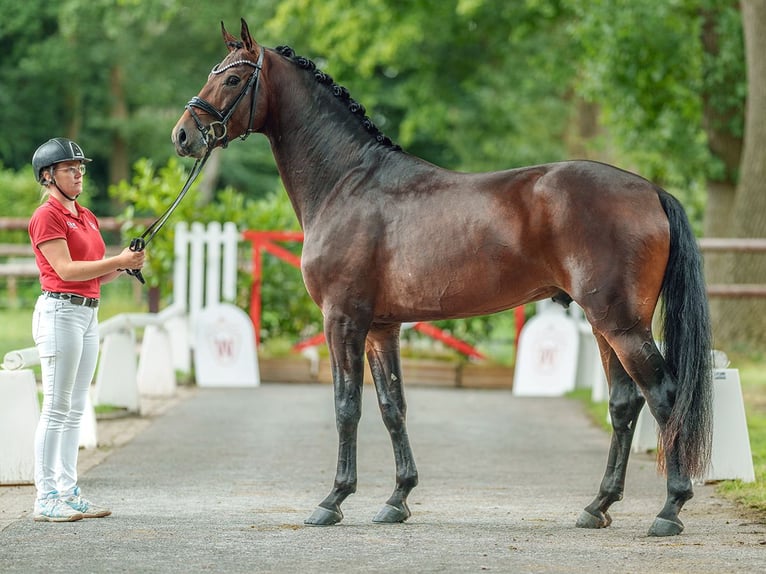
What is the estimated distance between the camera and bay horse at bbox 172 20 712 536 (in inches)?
236

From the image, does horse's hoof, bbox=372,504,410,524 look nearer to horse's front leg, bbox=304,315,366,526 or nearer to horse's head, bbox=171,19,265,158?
horse's front leg, bbox=304,315,366,526

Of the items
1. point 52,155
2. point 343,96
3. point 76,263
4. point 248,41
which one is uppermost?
point 248,41

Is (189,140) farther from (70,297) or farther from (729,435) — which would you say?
(729,435)

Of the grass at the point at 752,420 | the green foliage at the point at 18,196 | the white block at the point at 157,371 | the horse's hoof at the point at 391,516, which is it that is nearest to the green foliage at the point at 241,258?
the white block at the point at 157,371

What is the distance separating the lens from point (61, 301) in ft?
21.0

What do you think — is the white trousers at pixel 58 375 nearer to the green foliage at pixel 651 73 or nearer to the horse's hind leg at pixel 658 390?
the horse's hind leg at pixel 658 390

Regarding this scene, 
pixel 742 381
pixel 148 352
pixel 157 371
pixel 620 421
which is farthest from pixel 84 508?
pixel 742 381

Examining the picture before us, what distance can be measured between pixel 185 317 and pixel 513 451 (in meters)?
6.29

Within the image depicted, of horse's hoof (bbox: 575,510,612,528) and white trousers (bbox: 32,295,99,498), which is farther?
white trousers (bbox: 32,295,99,498)

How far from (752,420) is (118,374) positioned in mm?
5482

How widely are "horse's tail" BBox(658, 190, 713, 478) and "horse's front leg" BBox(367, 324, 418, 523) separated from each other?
1.34 meters

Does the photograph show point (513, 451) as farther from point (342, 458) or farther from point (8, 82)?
point (8, 82)

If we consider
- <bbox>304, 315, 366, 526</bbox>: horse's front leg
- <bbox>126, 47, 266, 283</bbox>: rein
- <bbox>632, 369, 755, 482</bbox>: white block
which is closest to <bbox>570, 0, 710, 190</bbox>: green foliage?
<bbox>632, 369, 755, 482</bbox>: white block

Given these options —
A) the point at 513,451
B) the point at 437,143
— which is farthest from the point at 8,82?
the point at 513,451
